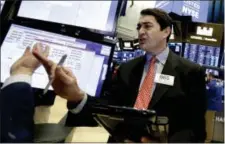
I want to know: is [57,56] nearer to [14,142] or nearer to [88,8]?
[88,8]

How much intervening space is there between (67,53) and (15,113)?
0.57 m

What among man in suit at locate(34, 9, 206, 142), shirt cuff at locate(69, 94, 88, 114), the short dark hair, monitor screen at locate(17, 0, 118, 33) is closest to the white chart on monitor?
monitor screen at locate(17, 0, 118, 33)

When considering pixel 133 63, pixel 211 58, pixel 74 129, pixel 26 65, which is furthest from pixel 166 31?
pixel 211 58

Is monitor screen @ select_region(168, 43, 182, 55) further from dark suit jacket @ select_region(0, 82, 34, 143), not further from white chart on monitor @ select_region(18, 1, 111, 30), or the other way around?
dark suit jacket @ select_region(0, 82, 34, 143)

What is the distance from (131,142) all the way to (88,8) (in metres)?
A: 0.70

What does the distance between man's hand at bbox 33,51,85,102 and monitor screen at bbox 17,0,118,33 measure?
18.1 inches

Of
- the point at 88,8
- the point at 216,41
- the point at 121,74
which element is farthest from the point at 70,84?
the point at 216,41

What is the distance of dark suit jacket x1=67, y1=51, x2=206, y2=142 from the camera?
4.84 feet

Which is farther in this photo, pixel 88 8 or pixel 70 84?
pixel 88 8

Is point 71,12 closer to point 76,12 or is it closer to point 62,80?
point 76,12

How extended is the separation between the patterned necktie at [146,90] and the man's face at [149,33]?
0.17m

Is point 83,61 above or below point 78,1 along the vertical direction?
below

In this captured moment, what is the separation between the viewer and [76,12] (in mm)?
1322

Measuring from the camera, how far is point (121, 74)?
1691 mm
